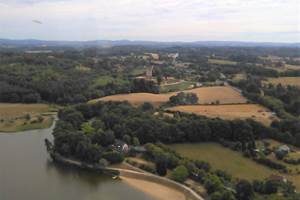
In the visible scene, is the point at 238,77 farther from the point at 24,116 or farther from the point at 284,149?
the point at 284,149

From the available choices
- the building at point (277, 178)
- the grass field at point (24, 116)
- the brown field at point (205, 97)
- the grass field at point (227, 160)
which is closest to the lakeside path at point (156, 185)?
the grass field at point (227, 160)

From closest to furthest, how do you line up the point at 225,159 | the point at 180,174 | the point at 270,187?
the point at 270,187 → the point at 180,174 → the point at 225,159

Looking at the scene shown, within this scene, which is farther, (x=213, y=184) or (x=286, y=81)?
(x=286, y=81)

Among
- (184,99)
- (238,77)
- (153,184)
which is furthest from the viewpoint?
(238,77)

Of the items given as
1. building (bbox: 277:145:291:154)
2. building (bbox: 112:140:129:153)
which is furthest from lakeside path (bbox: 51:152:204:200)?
building (bbox: 277:145:291:154)

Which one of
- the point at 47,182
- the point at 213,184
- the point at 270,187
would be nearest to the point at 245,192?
the point at 270,187

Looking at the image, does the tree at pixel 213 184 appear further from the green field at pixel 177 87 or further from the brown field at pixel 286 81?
the brown field at pixel 286 81
